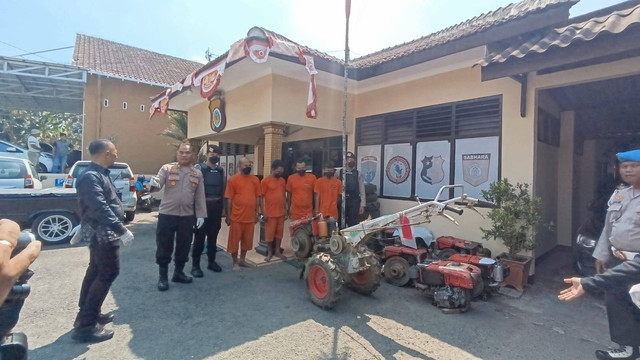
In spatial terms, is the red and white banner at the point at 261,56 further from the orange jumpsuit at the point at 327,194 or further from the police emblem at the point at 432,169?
the police emblem at the point at 432,169

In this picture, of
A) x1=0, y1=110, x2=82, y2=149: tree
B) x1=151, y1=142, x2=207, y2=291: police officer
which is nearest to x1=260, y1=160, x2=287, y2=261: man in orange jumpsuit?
x1=151, y1=142, x2=207, y2=291: police officer

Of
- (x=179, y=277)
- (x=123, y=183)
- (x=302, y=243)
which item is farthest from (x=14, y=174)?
(x=302, y=243)

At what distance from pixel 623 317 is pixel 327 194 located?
4010 millimetres

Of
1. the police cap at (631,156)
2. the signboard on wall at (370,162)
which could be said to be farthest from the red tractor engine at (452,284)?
the signboard on wall at (370,162)

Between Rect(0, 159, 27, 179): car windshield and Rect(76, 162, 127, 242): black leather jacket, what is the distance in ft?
20.8

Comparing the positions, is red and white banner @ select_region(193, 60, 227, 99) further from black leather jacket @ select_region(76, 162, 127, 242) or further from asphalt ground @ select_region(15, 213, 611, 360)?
asphalt ground @ select_region(15, 213, 611, 360)

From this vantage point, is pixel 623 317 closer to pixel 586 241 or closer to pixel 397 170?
pixel 586 241

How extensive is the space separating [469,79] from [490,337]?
4.38m

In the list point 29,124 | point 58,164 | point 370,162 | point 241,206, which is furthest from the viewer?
point 29,124

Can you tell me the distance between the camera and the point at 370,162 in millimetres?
7316

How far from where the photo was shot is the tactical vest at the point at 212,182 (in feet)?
16.8

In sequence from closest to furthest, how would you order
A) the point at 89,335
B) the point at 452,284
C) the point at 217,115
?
the point at 89,335 < the point at 452,284 < the point at 217,115

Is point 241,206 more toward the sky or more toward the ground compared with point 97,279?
more toward the sky

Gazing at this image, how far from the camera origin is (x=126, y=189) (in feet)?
28.5
